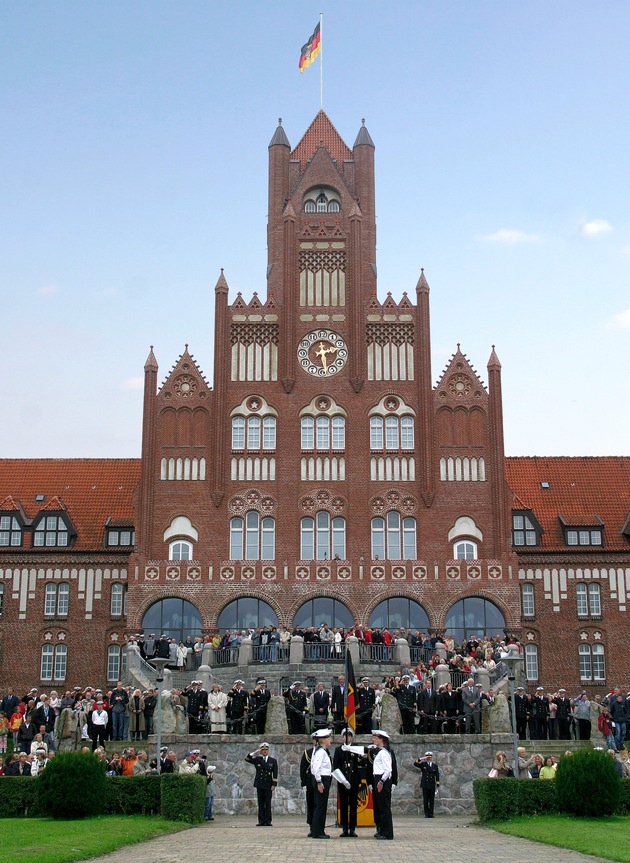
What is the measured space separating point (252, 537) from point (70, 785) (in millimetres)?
28529

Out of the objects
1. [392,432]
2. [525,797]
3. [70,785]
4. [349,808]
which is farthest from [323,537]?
[349,808]

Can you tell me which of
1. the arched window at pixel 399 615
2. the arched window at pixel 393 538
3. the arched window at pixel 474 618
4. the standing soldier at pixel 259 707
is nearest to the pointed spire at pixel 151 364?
the arched window at pixel 393 538

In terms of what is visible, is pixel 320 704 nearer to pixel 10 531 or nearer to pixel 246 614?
pixel 246 614

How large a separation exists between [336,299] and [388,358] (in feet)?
12.2

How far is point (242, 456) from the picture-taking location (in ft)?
179

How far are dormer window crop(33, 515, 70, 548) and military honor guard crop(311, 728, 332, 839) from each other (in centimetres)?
3464

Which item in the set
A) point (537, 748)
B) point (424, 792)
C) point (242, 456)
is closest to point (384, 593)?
point (242, 456)

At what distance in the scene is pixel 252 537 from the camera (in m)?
53.6

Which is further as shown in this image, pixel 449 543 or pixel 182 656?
pixel 449 543

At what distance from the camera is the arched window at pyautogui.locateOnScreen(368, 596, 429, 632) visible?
2055 inches

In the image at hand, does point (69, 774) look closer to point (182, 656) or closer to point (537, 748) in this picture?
point (537, 748)

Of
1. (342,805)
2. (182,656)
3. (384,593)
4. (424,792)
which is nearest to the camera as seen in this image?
(342,805)

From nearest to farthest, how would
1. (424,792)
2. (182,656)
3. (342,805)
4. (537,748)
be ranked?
(342,805), (424,792), (537,748), (182,656)

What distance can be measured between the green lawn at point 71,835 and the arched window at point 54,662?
29.0m
